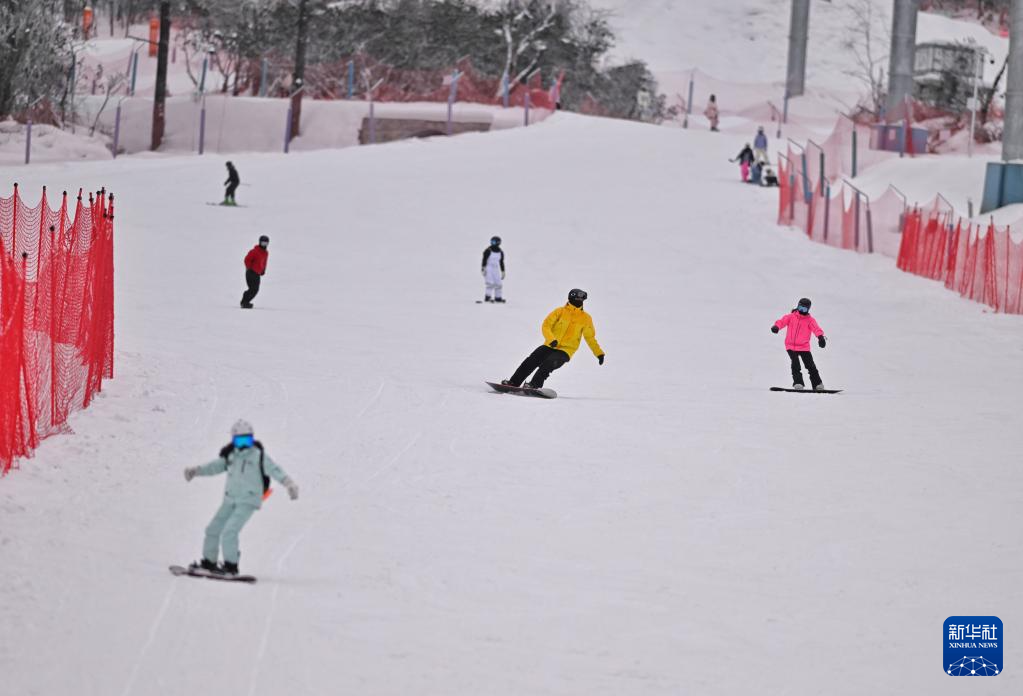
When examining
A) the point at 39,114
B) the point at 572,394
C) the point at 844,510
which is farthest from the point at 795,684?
the point at 39,114

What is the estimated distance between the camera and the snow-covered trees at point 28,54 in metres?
45.7

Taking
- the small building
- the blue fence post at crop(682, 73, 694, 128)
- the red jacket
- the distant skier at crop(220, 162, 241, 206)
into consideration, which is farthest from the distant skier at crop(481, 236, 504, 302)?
the small building

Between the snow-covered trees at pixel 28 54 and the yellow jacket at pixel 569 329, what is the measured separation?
33.1m

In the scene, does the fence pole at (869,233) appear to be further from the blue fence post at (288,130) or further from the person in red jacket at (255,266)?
the blue fence post at (288,130)

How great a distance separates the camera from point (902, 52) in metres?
51.4

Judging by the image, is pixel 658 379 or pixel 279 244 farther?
pixel 279 244

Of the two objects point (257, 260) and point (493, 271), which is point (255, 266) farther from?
point (493, 271)

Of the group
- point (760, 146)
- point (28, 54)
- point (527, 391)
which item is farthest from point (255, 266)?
point (28, 54)

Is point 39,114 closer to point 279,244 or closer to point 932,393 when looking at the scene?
point 279,244

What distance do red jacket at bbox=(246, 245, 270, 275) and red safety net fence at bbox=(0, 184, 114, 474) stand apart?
19.0ft

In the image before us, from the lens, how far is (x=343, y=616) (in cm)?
865

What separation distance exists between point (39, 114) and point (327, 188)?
1367 centimetres

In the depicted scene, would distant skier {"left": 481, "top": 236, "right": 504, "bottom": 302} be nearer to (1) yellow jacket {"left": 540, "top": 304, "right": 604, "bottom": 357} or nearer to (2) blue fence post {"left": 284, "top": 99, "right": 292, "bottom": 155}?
(1) yellow jacket {"left": 540, "top": 304, "right": 604, "bottom": 357}

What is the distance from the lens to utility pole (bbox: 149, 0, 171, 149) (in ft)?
154
